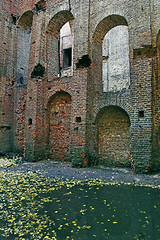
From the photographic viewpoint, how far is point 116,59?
14375 mm

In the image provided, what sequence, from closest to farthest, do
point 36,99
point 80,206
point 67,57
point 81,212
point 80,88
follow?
point 81,212 → point 80,206 → point 80,88 → point 36,99 → point 67,57

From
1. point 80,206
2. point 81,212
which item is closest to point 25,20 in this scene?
point 80,206

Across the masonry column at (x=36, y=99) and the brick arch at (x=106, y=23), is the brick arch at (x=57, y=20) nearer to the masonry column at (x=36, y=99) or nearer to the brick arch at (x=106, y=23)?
the masonry column at (x=36, y=99)

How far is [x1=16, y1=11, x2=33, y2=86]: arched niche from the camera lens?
11.3 metres

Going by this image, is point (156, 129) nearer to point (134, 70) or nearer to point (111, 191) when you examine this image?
point (134, 70)

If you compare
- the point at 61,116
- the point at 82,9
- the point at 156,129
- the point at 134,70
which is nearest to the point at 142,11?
the point at 134,70

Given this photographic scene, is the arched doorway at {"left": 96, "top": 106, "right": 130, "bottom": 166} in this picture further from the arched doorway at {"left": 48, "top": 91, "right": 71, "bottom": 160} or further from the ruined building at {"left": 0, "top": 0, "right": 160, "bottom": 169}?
the arched doorway at {"left": 48, "top": 91, "right": 71, "bottom": 160}

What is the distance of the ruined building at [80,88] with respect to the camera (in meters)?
6.55

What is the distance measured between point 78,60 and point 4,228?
23.4ft

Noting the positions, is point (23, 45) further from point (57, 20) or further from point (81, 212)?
point (81, 212)

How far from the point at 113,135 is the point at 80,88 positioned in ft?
8.44

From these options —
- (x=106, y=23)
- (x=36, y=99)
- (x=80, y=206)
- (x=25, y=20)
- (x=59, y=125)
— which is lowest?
(x=80, y=206)

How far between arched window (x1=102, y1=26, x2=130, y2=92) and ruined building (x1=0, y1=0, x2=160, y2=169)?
5.53 meters

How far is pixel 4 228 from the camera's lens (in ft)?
9.18
